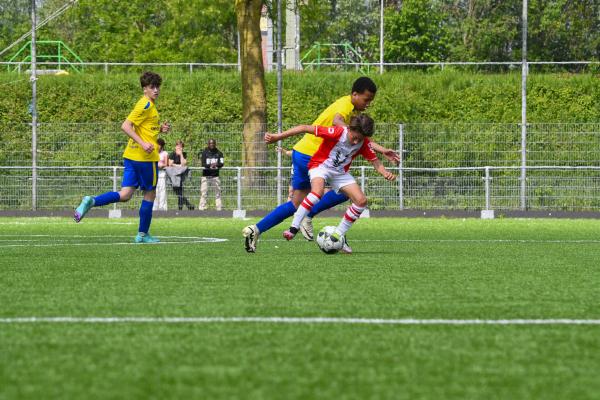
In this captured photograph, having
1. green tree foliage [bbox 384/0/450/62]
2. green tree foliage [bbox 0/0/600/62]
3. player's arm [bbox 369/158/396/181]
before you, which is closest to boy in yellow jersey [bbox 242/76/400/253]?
player's arm [bbox 369/158/396/181]

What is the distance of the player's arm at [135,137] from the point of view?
14648 mm

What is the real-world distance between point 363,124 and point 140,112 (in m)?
3.77

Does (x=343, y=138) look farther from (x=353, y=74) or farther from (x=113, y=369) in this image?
(x=353, y=74)

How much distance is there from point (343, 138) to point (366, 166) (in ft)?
60.0

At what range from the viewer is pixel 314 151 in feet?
44.0

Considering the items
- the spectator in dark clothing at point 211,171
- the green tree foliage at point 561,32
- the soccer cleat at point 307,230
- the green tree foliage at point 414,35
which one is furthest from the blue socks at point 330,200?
the green tree foliage at point 561,32

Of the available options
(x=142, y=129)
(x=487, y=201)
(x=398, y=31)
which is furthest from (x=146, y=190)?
(x=398, y=31)

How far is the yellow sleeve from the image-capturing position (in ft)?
48.9

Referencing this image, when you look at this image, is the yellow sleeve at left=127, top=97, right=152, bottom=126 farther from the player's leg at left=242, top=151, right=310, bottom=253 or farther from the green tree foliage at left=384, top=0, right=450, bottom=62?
the green tree foliage at left=384, top=0, right=450, bottom=62

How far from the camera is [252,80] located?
34344 mm

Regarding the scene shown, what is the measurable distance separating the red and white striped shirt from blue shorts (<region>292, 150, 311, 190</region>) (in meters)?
0.68

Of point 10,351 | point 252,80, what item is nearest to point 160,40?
point 252,80

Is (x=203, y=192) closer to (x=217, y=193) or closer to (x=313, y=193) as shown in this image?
(x=217, y=193)

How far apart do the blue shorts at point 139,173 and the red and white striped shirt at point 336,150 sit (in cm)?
298
